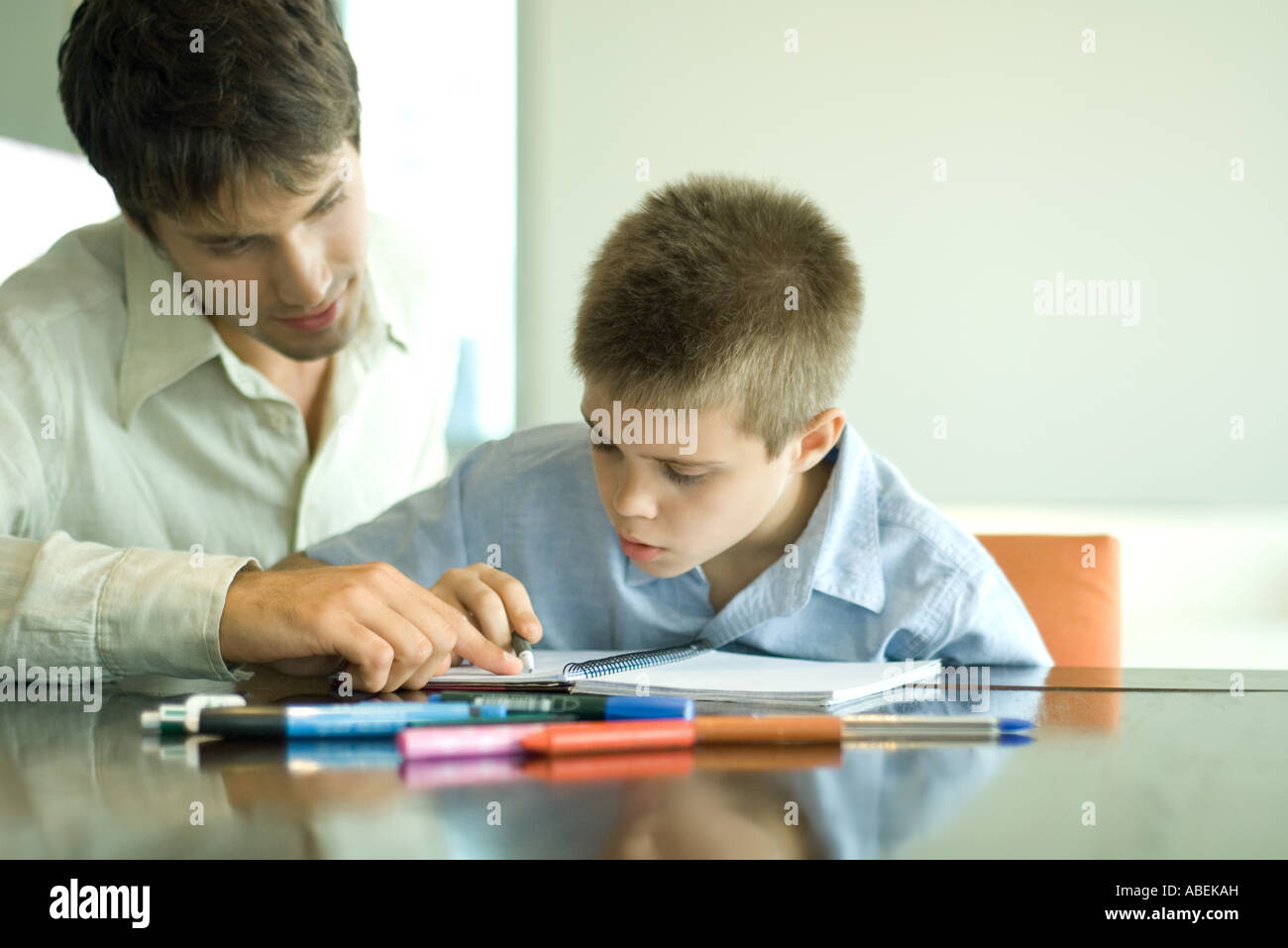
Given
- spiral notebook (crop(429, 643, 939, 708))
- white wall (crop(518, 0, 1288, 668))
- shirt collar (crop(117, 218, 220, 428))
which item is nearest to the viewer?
spiral notebook (crop(429, 643, 939, 708))

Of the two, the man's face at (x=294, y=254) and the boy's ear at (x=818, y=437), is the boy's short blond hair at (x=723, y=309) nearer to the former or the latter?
the boy's ear at (x=818, y=437)

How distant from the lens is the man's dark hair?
1171mm

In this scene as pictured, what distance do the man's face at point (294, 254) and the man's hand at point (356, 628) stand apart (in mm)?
469

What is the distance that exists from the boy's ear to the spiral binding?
0.23 m

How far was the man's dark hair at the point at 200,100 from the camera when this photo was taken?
117 centimetres

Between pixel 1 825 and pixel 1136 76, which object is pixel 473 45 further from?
pixel 1 825

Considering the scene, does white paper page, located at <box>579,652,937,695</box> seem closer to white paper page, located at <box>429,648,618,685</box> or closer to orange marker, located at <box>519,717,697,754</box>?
white paper page, located at <box>429,648,618,685</box>

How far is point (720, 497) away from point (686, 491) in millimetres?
34

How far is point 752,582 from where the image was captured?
1166mm

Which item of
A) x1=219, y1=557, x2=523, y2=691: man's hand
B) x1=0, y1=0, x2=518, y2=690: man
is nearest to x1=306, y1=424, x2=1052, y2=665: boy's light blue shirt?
x1=0, y1=0, x2=518, y2=690: man

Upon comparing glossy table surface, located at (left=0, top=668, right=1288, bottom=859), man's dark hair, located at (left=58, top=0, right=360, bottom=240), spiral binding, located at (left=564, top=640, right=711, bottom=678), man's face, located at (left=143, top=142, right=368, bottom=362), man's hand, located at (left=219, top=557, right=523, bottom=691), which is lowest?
glossy table surface, located at (left=0, top=668, right=1288, bottom=859)

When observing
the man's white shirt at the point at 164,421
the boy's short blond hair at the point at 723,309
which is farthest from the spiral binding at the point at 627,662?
the man's white shirt at the point at 164,421

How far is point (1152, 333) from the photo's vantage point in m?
2.87

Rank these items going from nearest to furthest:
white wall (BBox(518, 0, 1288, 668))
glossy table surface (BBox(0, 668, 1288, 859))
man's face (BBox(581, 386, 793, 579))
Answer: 1. glossy table surface (BBox(0, 668, 1288, 859))
2. man's face (BBox(581, 386, 793, 579))
3. white wall (BBox(518, 0, 1288, 668))
